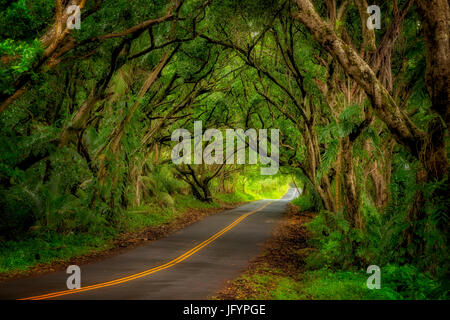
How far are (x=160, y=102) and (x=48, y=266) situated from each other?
1219 centimetres

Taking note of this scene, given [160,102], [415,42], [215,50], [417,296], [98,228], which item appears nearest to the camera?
[417,296]

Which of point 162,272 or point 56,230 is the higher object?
point 56,230

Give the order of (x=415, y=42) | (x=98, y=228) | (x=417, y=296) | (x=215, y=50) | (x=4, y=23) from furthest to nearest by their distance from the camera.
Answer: (x=215, y=50) → (x=98, y=228) → (x=415, y=42) → (x=4, y=23) → (x=417, y=296)

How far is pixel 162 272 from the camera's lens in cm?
1095

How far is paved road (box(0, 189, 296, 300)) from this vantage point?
8359 mm

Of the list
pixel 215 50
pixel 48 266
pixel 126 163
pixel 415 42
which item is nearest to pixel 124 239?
pixel 126 163

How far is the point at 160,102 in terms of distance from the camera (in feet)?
70.2

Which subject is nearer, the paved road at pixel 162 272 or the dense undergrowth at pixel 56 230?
the paved road at pixel 162 272

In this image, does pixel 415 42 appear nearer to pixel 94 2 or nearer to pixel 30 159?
pixel 94 2

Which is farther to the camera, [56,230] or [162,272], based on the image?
[56,230]

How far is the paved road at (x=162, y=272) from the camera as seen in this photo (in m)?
8.36

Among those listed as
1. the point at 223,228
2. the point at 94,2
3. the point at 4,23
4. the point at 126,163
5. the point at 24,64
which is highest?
the point at 94,2

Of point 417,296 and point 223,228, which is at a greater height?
point 417,296

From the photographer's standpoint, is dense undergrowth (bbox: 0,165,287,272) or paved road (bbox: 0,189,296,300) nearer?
paved road (bbox: 0,189,296,300)
